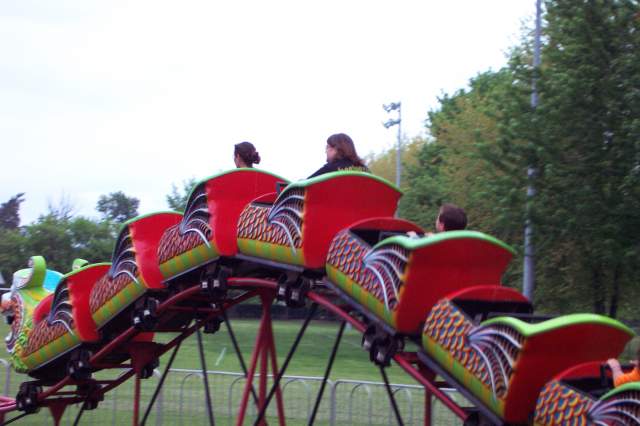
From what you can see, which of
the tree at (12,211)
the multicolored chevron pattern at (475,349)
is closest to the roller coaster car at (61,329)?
the multicolored chevron pattern at (475,349)

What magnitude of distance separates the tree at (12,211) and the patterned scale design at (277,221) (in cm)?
8708

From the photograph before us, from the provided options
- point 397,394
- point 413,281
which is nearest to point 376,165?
point 397,394

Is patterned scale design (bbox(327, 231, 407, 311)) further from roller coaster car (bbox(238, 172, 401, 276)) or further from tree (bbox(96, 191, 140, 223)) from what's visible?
tree (bbox(96, 191, 140, 223))

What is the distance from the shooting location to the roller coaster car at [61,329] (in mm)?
11570

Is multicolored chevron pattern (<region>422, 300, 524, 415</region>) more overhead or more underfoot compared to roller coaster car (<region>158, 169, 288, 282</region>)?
more underfoot

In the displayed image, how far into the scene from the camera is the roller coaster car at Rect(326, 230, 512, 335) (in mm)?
7254

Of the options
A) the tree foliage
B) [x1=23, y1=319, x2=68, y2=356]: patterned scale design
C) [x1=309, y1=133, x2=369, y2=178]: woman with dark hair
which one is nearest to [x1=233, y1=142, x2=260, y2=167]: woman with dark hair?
[x1=309, y1=133, x2=369, y2=178]: woman with dark hair

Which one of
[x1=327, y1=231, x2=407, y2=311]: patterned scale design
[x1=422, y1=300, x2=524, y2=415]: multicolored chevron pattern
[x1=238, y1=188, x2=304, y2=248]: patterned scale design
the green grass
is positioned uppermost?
[x1=238, y1=188, x2=304, y2=248]: patterned scale design

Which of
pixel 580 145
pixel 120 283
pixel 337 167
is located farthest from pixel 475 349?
pixel 580 145

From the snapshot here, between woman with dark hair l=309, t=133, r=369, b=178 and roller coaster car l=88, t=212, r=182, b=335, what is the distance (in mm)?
2618

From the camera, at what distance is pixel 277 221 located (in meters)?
8.91

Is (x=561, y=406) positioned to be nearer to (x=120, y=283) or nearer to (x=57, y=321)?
(x=120, y=283)

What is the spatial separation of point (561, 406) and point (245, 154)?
483 cm

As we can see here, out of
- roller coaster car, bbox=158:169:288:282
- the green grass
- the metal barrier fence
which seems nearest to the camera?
roller coaster car, bbox=158:169:288:282
